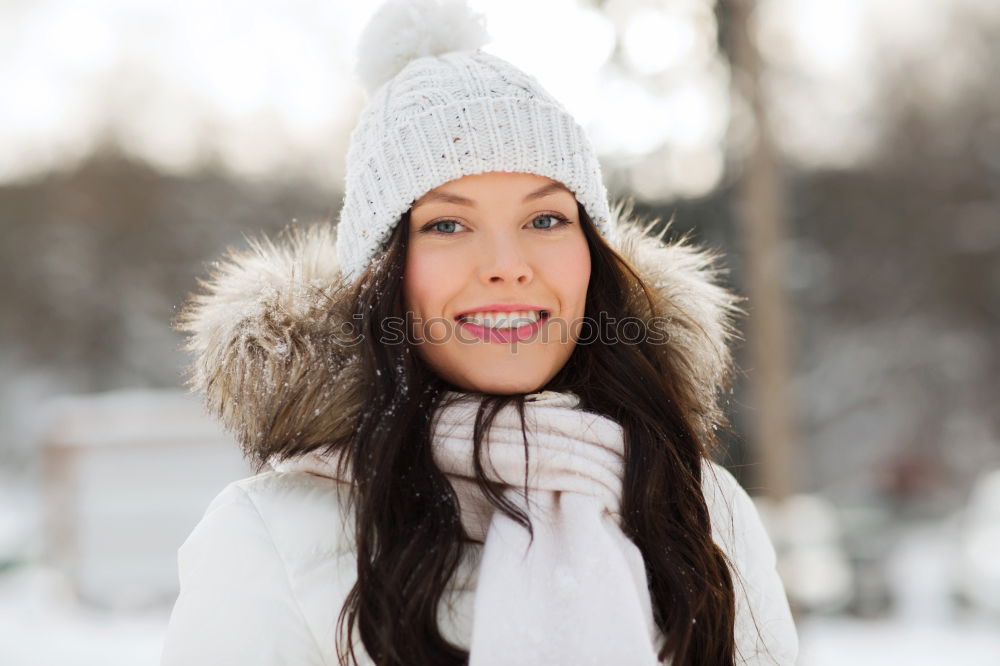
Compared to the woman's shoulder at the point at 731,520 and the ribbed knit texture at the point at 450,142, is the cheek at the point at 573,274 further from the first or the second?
the woman's shoulder at the point at 731,520

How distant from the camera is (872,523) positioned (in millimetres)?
11023

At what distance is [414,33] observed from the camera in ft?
6.64

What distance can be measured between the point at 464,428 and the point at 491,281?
0.91 feet

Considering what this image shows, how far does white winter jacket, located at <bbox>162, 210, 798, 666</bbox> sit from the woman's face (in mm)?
188

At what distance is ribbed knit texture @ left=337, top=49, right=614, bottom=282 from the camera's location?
1770 millimetres

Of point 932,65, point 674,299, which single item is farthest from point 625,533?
point 932,65

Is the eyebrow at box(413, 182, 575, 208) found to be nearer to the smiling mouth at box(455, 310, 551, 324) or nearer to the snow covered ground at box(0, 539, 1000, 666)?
the smiling mouth at box(455, 310, 551, 324)

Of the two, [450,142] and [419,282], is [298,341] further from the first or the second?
[450,142]

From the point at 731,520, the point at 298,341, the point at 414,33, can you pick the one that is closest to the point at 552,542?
the point at 731,520

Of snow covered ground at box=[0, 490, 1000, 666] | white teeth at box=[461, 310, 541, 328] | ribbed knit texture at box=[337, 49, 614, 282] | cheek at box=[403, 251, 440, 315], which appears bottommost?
snow covered ground at box=[0, 490, 1000, 666]

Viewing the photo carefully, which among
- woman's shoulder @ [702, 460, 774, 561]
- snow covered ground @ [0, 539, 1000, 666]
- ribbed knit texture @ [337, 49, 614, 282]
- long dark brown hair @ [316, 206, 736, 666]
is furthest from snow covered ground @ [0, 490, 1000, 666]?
ribbed knit texture @ [337, 49, 614, 282]

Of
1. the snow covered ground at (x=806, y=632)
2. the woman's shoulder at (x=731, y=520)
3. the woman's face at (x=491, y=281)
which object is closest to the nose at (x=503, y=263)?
the woman's face at (x=491, y=281)

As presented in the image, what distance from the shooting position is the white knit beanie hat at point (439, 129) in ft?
5.82

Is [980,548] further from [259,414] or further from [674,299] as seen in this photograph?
[259,414]
